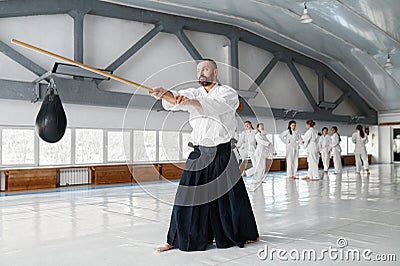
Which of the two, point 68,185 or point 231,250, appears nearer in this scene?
point 231,250

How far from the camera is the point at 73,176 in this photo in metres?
10.1

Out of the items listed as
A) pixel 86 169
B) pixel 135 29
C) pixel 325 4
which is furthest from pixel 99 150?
pixel 325 4

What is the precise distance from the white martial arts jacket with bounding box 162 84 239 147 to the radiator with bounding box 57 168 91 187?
7.38m

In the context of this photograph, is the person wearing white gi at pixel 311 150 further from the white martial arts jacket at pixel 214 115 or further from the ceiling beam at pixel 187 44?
the white martial arts jacket at pixel 214 115

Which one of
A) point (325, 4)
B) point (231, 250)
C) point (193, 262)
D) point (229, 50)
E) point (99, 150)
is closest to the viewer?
point (193, 262)

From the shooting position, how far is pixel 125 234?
3.97 meters

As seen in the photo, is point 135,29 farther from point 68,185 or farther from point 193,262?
point 193,262

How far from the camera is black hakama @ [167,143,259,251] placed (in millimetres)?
3225

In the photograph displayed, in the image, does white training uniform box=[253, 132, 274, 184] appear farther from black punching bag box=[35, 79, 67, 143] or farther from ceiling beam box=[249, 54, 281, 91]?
black punching bag box=[35, 79, 67, 143]

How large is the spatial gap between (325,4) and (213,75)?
7502 mm

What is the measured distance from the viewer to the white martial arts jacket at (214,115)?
3141mm

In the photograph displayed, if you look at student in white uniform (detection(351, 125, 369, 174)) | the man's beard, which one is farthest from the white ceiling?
the man's beard

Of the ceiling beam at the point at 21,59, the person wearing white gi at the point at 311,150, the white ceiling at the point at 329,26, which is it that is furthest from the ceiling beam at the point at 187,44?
the ceiling beam at the point at 21,59

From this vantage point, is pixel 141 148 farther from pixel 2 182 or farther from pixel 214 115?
pixel 214 115
